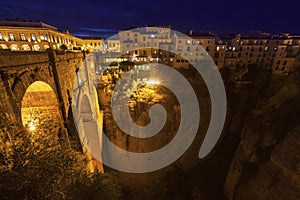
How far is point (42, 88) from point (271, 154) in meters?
19.8

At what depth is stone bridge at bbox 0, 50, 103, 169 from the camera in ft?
20.1

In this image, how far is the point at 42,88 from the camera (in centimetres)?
877

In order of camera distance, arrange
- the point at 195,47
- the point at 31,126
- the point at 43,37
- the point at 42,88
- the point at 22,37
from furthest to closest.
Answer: the point at 195,47 → the point at 43,37 → the point at 22,37 → the point at 42,88 → the point at 31,126

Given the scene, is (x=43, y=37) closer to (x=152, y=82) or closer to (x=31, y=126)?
(x=152, y=82)

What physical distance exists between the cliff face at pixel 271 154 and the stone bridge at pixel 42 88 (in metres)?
17.1

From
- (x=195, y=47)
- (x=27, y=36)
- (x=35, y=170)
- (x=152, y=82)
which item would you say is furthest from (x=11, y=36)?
(x=195, y=47)

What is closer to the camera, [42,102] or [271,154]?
[42,102]

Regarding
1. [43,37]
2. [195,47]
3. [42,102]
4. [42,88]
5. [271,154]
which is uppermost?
[43,37]

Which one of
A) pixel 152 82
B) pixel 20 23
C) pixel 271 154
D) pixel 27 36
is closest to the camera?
pixel 271 154

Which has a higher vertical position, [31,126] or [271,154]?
[31,126]

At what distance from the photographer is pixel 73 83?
11.6m

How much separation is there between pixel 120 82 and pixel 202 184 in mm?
19282

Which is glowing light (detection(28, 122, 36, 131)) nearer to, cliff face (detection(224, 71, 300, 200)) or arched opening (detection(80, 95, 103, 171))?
arched opening (detection(80, 95, 103, 171))

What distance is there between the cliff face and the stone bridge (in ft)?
56.2
